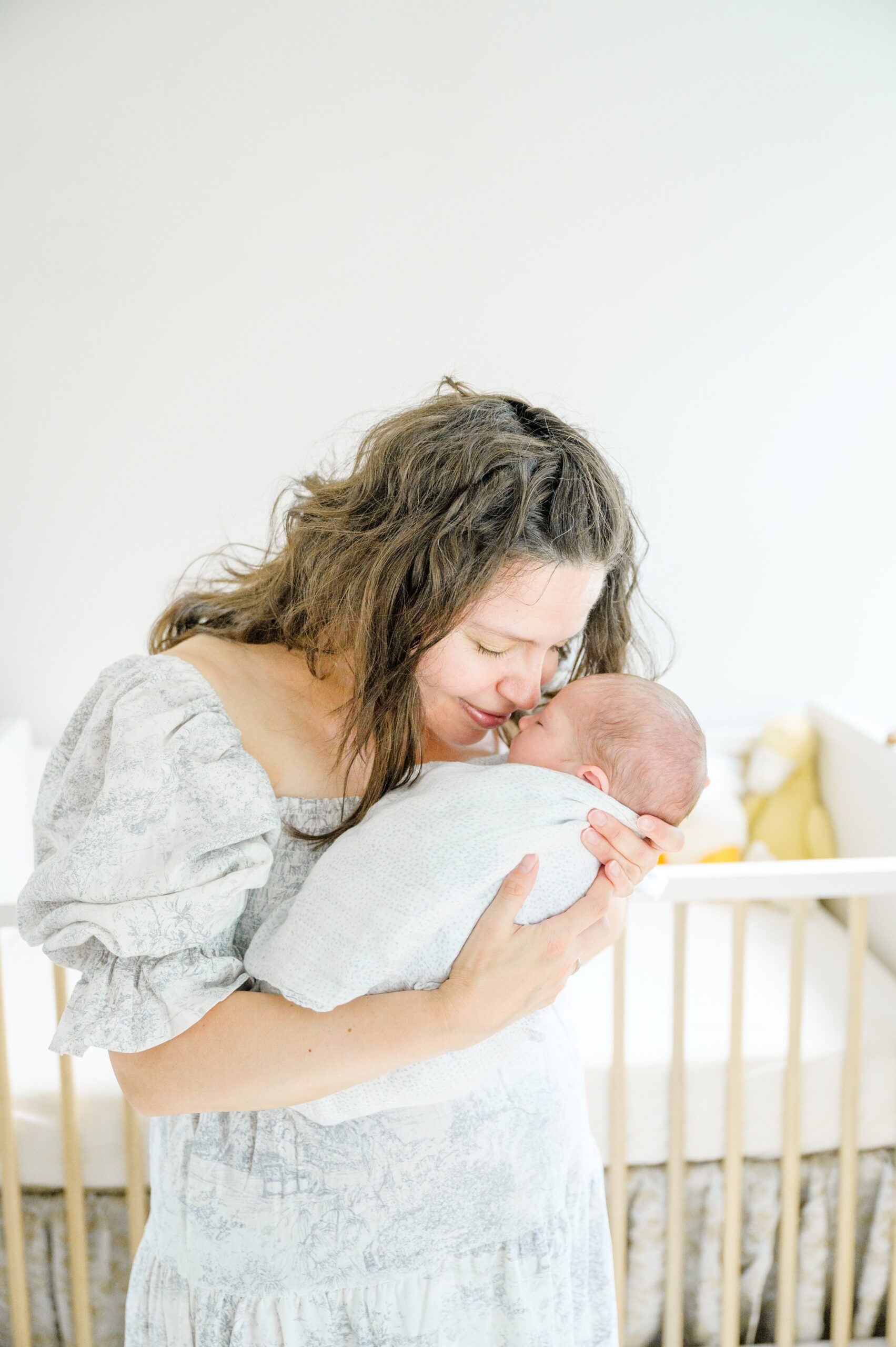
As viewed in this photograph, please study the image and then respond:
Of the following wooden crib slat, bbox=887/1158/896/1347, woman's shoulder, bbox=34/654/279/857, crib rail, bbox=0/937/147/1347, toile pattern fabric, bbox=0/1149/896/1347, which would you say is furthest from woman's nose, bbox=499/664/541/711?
wooden crib slat, bbox=887/1158/896/1347

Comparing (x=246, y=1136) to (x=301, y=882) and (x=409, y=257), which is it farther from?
(x=409, y=257)

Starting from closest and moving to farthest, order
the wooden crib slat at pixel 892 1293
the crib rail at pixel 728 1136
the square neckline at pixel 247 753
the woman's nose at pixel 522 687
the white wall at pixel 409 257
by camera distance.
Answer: the square neckline at pixel 247 753
the woman's nose at pixel 522 687
the crib rail at pixel 728 1136
the wooden crib slat at pixel 892 1293
the white wall at pixel 409 257

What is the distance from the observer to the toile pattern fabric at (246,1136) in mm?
735

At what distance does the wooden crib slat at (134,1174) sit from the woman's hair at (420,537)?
84cm

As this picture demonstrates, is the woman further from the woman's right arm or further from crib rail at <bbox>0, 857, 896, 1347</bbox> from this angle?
crib rail at <bbox>0, 857, 896, 1347</bbox>

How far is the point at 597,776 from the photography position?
95 centimetres

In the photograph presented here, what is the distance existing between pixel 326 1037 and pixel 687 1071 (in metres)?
1.05

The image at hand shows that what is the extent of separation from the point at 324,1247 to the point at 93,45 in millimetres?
2328

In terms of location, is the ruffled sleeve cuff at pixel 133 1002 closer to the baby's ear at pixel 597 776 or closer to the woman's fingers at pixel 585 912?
the woman's fingers at pixel 585 912

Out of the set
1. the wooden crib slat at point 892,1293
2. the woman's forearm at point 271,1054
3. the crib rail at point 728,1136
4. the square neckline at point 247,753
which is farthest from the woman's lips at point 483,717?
the wooden crib slat at point 892,1293

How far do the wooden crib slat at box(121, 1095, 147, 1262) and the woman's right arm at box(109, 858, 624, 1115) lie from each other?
2.56 ft

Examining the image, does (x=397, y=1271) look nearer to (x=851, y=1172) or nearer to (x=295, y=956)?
(x=295, y=956)

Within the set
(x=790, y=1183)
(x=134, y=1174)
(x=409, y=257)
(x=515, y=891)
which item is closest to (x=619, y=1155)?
(x=790, y=1183)

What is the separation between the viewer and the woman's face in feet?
A: 2.92
